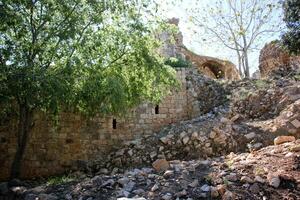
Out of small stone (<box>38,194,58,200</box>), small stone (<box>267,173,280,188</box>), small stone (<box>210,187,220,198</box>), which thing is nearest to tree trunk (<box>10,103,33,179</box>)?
small stone (<box>38,194,58,200</box>)

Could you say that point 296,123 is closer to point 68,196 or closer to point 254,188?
point 254,188

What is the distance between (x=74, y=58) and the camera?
8.48 m

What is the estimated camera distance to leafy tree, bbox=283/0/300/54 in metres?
7.38

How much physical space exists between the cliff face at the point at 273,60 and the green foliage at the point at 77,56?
679 cm

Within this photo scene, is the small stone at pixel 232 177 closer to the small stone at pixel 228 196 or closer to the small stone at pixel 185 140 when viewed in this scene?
the small stone at pixel 228 196

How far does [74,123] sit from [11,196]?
3.75m

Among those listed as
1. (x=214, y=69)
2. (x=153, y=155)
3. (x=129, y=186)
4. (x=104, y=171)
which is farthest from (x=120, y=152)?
(x=214, y=69)

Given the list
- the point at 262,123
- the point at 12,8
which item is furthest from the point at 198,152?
the point at 12,8

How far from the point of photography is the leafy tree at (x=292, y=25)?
24.2ft

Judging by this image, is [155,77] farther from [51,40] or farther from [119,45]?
[51,40]

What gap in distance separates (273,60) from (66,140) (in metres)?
9.29

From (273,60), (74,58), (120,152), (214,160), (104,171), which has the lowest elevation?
(104,171)

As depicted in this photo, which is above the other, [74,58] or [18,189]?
[74,58]

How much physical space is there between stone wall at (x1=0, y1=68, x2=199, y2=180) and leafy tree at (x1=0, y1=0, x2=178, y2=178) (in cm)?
154
